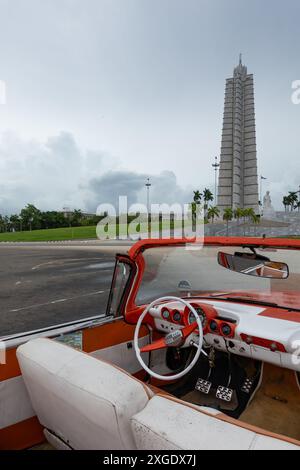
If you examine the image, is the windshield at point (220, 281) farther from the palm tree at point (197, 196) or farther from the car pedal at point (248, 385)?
the palm tree at point (197, 196)

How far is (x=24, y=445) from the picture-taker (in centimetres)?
272

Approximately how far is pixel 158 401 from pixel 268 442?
57cm

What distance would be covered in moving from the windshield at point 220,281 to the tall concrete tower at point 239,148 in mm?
76987

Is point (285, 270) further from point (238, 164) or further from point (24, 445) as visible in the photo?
point (238, 164)

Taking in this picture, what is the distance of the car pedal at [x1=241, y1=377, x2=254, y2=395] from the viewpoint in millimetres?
3352

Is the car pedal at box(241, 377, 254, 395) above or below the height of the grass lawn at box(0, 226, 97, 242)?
below

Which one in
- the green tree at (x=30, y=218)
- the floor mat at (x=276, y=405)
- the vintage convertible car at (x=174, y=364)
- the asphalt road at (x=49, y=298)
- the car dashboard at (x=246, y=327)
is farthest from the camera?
the green tree at (x=30, y=218)

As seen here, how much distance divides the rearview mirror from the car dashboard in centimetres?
39

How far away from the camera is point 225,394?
11.0 ft

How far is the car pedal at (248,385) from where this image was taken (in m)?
3.35

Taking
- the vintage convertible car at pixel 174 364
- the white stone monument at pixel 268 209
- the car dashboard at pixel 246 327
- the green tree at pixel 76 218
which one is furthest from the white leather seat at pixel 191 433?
the green tree at pixel 76 218

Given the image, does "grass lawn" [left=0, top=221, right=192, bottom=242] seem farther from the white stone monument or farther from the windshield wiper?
the windshield wiper

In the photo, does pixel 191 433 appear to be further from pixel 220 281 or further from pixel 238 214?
pixel 238 214

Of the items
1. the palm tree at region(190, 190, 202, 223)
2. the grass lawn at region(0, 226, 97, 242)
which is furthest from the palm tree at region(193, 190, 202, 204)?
the grass lawn at region(0, 226, 97, 242)
